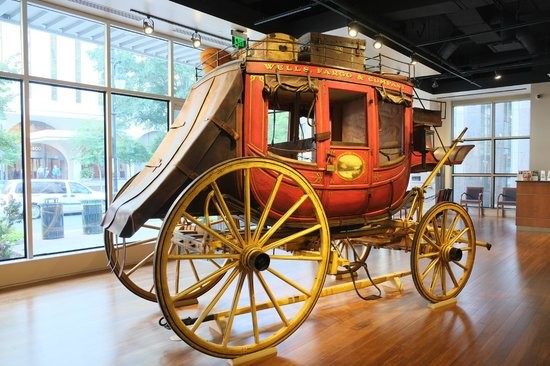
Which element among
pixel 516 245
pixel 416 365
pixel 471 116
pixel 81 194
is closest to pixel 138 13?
pixel 81 194

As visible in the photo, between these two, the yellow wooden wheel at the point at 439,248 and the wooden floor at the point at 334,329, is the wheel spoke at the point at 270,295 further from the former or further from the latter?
the yellow wooden wheel at the point at 439,248

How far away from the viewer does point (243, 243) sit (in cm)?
263

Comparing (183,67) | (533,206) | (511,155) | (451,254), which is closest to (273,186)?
(451,254)

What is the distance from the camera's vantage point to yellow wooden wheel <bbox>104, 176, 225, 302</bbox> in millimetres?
3336

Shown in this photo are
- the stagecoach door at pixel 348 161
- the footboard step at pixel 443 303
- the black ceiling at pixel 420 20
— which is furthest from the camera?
the black ceiling at pixel 420 20

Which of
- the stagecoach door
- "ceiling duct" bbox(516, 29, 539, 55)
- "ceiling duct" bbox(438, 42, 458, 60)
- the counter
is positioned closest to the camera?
the stagecoach door

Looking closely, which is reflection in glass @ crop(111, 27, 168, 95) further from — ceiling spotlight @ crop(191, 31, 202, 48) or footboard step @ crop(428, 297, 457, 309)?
footboard step @ crop(428, 297, 457, 309)

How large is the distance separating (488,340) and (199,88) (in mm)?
2921

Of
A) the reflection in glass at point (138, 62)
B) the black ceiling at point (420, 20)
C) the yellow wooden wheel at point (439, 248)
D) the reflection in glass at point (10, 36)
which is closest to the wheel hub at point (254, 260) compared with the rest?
the yellow wooden wheel at point (439, 248)

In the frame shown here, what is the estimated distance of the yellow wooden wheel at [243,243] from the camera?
7.78 ft

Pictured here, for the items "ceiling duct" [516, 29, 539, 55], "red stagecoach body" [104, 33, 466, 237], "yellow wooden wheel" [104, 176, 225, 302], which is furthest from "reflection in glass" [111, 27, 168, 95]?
"ceiling duct" [516, 29, 539, 55]

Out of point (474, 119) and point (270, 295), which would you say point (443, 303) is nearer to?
point (270, 295)

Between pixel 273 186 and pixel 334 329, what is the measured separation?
1306 mm

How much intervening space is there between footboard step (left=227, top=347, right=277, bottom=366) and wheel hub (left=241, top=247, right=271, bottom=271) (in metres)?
0.59
